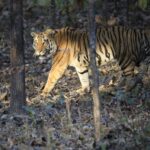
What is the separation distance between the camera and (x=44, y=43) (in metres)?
10.8

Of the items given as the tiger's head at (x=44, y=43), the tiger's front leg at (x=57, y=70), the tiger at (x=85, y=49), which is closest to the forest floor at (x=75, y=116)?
the tiger's front leg at (x=57, y=70)

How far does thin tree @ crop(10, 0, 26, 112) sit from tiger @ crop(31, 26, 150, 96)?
74.9 inches

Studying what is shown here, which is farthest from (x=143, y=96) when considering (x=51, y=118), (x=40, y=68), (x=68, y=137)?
(x=40, y=68)

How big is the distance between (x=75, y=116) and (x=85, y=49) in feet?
9.07

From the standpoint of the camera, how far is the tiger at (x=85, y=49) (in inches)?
415

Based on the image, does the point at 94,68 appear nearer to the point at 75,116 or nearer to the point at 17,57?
the point at 75,116

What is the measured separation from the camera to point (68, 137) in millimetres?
7031

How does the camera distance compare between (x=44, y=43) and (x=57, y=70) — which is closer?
(x=57, y=70)

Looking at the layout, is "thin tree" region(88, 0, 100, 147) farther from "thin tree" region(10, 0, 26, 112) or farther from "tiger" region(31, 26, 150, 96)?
"tiger" region(31, 26, 150, 96)

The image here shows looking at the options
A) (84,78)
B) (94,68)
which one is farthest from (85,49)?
(94,68)

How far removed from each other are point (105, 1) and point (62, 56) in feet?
18.3

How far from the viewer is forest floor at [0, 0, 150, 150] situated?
6.73m

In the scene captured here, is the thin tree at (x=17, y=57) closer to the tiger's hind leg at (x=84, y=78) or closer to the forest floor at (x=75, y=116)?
the forest floor at (x=75, y=116)

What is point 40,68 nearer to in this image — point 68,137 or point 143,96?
point 143,96
